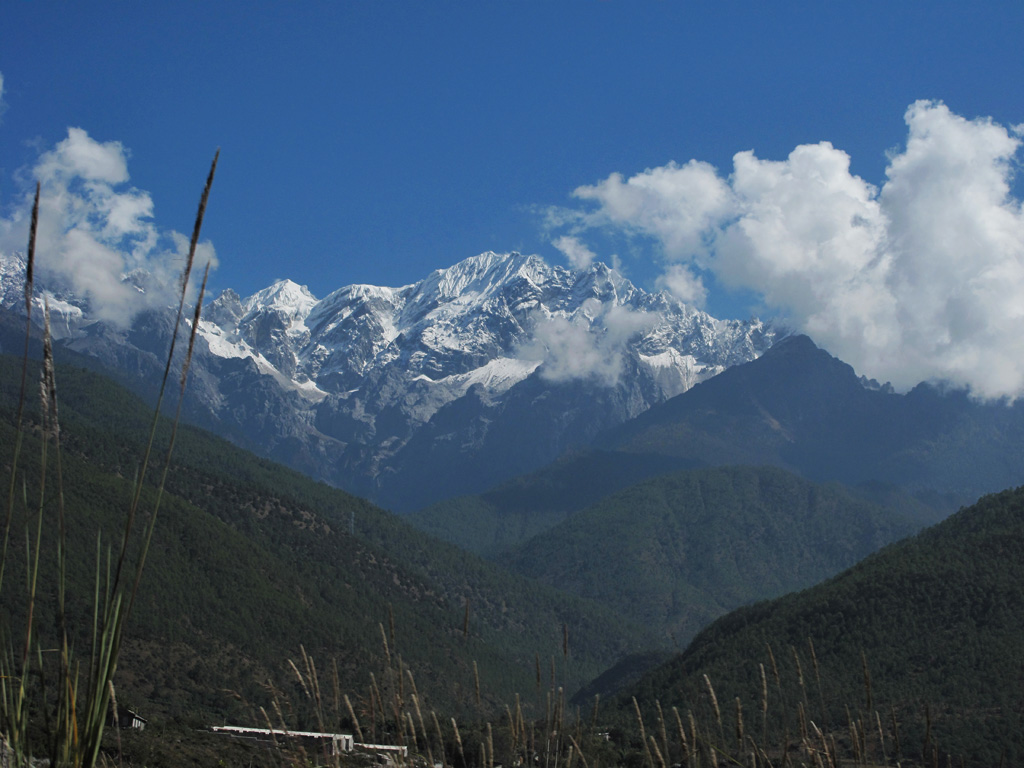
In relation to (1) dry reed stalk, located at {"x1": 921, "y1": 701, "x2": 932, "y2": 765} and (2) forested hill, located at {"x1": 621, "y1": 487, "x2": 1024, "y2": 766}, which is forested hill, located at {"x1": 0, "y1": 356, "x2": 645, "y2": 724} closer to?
(2) forested hill, located at {"x1": 621, "y1": 487, "x2": 1024, "y2": 766}

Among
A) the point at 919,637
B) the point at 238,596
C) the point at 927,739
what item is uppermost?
the point at 238,596

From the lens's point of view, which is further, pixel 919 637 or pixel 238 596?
pixel 238 596

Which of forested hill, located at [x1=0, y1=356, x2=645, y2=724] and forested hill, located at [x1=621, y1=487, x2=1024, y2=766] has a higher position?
forested hill, located at [x1=0, y1=356, x2=645, y2=724]

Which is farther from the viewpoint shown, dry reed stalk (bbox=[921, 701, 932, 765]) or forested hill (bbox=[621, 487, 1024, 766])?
forested hill (bbox=[621, 487, 1024, 766])

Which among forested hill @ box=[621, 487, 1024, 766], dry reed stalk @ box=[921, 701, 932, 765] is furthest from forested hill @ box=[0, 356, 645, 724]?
dry reed stalk @ box=[921, 701, 932, 765]

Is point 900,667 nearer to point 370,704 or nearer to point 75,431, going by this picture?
point 370,704

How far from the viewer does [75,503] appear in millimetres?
102750

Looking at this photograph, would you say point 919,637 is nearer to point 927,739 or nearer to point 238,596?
point 238,596

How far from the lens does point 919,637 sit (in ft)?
280

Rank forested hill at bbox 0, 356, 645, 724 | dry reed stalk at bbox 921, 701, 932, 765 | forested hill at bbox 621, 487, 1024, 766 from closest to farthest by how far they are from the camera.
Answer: dry reed stalk at bbox 921, 701, 932, 765
forested hill at bbox 621, 487, 1024, 766
forested hill at bbox 0, 356, 645, 724

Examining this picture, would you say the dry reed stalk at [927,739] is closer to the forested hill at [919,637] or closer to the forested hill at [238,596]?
the forested hill at [919,637]

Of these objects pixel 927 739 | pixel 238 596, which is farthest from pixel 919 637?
pixel 927 739

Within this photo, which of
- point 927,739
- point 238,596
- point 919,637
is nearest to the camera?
point 927,739

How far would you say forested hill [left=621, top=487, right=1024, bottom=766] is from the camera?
63531mm
